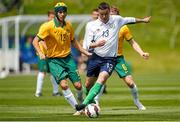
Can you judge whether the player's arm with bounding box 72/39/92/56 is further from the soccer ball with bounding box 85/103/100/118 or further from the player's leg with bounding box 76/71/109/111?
the soccer ball with bounding box 85/103/100/118

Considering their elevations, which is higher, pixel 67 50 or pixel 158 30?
pixel 67 50

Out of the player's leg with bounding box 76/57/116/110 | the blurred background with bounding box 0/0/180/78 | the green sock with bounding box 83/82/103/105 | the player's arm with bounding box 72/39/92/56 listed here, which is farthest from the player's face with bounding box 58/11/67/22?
the blurred background with bounding box 0/0/180/78

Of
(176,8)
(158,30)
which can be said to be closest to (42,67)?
(158,30)

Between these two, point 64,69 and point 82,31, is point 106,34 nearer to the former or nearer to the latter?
point 64,69

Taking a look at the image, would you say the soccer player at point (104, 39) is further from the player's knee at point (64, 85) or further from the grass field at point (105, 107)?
the grass field at point (105, 107)

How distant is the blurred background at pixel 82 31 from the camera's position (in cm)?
4797

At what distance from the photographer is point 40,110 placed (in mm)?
18328

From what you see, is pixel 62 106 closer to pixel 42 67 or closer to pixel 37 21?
pixel 42 67

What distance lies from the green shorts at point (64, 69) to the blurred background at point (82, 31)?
1087 inches

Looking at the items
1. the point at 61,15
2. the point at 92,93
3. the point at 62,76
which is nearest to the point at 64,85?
the point at 62,76

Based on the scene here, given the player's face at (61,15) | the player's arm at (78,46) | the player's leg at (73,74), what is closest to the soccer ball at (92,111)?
the player's leg at (73,74)

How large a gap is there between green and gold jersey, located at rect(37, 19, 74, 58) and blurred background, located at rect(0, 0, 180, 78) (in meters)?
27.6

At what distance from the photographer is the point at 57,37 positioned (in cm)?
1744

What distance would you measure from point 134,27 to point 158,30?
7.21ft
